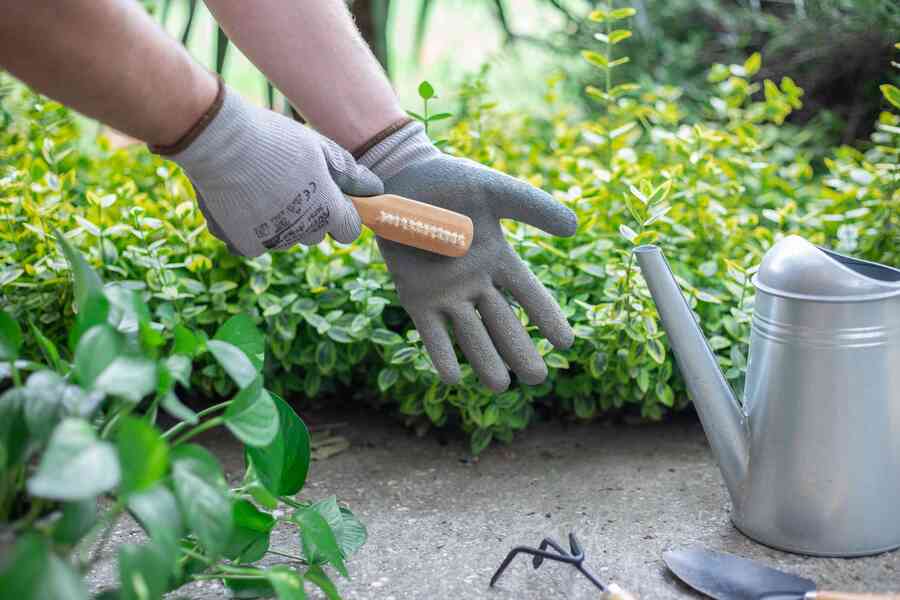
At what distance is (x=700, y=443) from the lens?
145 cm

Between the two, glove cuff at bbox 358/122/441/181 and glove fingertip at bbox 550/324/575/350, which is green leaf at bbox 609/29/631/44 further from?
glove fingertip at bbox 550/324/575/350

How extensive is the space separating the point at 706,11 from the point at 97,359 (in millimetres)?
2506

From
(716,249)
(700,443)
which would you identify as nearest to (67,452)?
(700,443)

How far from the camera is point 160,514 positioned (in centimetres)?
68

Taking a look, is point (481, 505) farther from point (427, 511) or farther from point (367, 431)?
point (367, 431)

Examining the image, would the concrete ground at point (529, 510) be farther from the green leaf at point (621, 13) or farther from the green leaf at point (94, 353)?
the green leaf at point (621, 13)

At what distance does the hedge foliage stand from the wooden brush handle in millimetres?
168

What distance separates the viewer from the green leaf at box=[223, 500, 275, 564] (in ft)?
3.08

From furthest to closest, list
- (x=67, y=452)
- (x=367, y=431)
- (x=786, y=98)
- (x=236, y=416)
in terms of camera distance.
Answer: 1. (x=786, y=98)
2. (x=367, y=431)
3. (x=236, y=416)
4. (x=67, y=452)

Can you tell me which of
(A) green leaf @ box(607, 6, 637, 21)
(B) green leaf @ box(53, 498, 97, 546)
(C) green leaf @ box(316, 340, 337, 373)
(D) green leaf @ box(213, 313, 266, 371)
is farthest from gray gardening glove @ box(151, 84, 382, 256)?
(A) green leaf @ box(607, 6, 637, 21)

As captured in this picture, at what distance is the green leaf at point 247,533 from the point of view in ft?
3.08

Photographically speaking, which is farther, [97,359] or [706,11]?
[706,11]

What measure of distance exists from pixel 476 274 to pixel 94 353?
0.65 m

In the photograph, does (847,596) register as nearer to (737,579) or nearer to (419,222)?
(737,579)
